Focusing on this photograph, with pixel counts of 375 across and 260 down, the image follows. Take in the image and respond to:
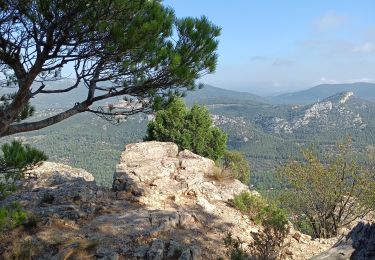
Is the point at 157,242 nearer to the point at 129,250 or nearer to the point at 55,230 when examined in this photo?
the point at 129,250

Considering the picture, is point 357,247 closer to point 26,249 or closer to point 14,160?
point 14,160

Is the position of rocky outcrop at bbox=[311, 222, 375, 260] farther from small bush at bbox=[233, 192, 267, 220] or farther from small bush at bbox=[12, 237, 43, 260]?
small bush at bbox=[233, 192, 267, 220]

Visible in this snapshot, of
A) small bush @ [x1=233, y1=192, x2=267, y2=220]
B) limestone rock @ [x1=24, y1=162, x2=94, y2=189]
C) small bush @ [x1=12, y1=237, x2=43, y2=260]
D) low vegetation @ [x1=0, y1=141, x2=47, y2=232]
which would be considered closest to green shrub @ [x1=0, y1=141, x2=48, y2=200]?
low vegetation @ [x1=0, y1=141, x2=47, y2=232]

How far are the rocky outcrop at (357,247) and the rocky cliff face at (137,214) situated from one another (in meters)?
6.30

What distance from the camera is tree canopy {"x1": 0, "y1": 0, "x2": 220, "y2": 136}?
823 centimetres

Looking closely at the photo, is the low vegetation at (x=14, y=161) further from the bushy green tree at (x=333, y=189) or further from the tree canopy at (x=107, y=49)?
the bushy green tree at (x=333, y=189)

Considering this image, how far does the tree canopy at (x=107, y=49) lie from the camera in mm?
8234

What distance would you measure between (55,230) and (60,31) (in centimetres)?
739

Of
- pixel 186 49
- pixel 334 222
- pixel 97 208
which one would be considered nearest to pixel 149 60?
pixel 186 49

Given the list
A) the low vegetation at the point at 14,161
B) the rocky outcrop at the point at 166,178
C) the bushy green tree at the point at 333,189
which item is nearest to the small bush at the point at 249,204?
the rocky outcrop at the point at 166,178

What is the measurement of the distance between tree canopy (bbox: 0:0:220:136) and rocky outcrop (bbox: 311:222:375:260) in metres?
5.08

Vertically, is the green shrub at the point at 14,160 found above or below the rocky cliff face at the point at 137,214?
above

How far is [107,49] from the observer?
8.84 m

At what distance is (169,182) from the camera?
61.8 ft
